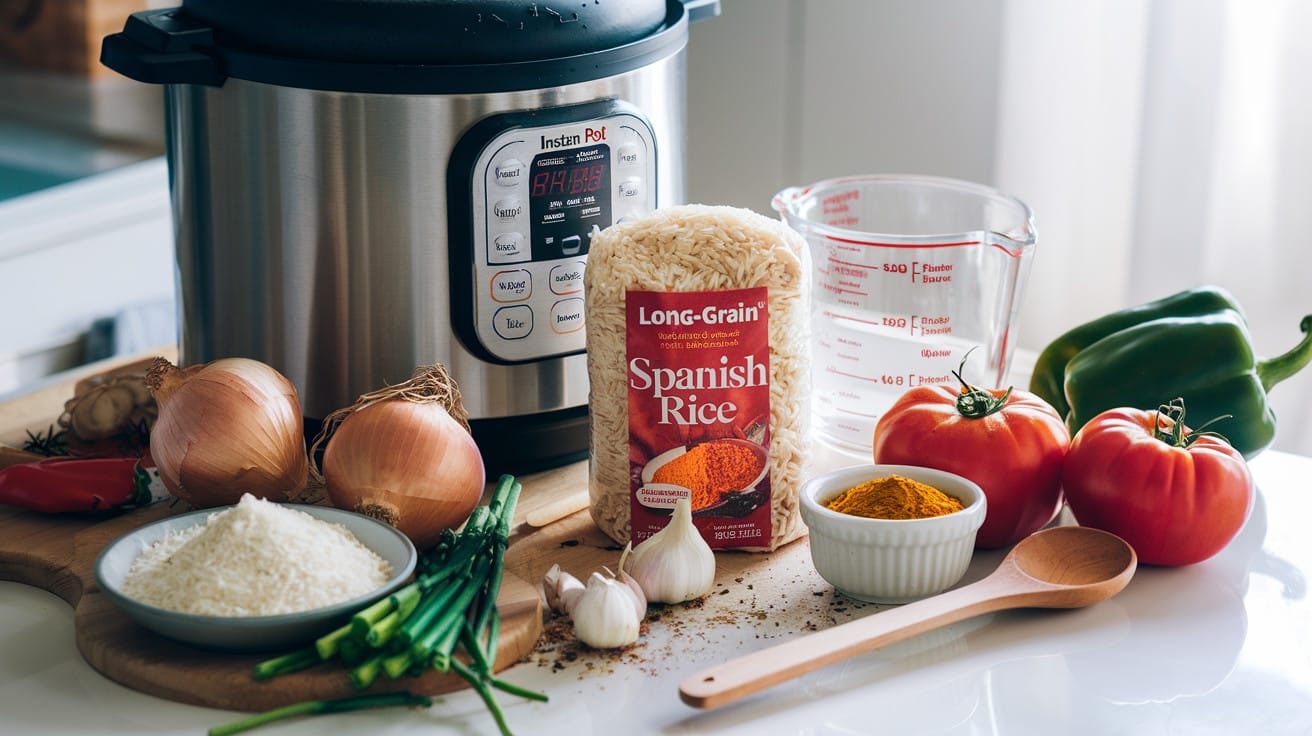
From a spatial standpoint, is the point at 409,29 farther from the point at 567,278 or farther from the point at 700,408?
the point at 700,408

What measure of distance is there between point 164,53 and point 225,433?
0.89 feet

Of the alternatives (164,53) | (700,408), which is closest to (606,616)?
(700,408)

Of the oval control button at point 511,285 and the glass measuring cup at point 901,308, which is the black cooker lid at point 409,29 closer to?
the oval control button at point 511,285

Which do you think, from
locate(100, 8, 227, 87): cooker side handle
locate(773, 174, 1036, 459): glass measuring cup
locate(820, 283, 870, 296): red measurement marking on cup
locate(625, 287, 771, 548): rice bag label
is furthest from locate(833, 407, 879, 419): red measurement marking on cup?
locate(100, 8, 227, 87): cooker side handle

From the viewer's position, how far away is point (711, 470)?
897 millimetres

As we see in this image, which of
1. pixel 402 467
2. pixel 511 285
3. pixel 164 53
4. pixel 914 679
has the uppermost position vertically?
pixel 164 53

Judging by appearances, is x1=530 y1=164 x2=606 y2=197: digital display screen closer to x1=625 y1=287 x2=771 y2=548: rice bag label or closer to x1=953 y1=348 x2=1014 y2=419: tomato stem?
x1=625 y1=287 x2=771 y2=548: rice bag label

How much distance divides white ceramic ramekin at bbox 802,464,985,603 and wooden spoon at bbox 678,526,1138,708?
0.03 meters

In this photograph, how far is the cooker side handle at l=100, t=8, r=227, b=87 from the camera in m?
0.90

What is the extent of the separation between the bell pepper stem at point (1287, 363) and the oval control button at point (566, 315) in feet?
1.84

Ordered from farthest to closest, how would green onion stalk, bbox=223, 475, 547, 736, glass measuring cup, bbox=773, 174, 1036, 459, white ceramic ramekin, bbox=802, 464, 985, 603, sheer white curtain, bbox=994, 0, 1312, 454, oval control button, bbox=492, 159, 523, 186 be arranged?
sheer white curtain, bbox=994, 0, 1312, 454 < glass measuring cup, bbox=773, 174, 1036, 459 < oval control button, bbox=492, 159, 523, 186 < white ceramic ramekin, bbox=802, 464, 985, 603 < green onion stalk, bbox=223, 475, 547, 736

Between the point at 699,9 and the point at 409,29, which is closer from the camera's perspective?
the point at 409,29

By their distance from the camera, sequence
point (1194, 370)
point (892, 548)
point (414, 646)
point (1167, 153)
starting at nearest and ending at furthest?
point (414, 646) < point (892, 548) < point (1194, 370) < point (1167, 153)

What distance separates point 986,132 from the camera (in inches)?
66.0
